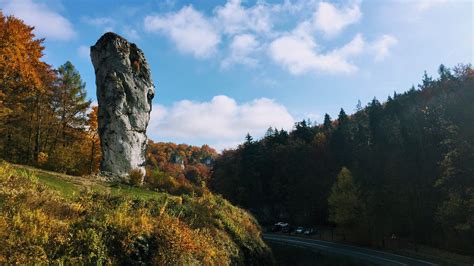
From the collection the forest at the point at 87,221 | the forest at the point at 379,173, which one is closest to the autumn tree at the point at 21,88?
the forest at the point at 87,221

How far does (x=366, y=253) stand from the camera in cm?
4234

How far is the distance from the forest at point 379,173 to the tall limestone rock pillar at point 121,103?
90.1ft

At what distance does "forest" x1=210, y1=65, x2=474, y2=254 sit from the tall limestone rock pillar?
2746 cm

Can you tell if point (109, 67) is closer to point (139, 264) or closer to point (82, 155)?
point (82, 155)

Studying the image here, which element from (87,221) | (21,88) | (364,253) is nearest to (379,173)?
(364,253)

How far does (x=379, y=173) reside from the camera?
63.0 metres

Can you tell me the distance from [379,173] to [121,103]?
152ft

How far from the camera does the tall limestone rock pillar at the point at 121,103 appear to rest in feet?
111

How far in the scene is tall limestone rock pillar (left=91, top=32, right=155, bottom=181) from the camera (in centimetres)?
3388

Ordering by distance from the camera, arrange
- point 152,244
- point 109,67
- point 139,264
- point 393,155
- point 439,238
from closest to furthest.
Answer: point 139,264 → point 152,244 → point 109,67 → point 439,238 → point 393,155

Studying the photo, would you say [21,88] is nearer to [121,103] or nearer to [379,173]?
[121,103]

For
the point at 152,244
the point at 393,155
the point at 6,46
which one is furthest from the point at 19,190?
the point at 393,155

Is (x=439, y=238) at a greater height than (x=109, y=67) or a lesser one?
Result: lesser

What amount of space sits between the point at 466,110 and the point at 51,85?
137 ft
